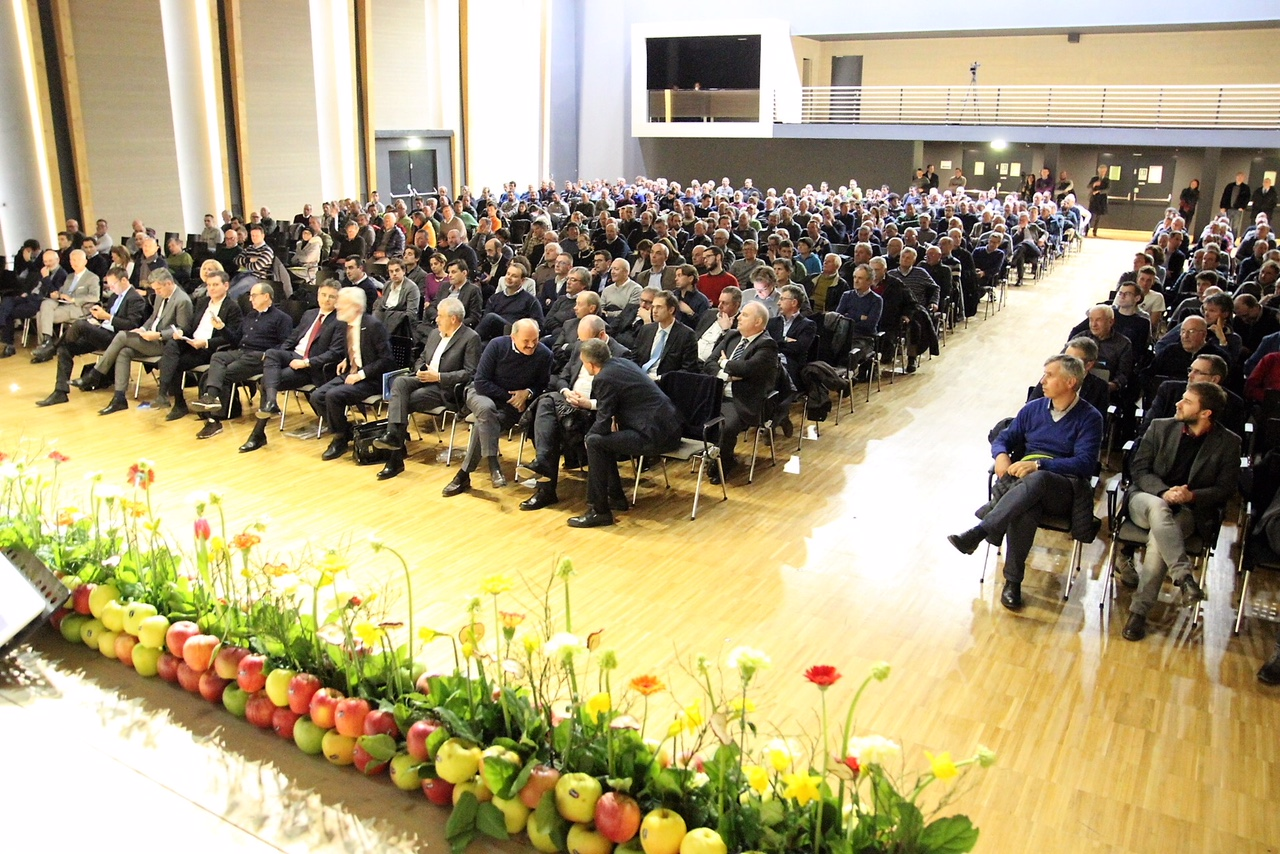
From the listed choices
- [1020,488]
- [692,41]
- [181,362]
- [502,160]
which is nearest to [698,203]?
[502,160]

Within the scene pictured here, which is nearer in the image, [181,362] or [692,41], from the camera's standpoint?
[181,362]

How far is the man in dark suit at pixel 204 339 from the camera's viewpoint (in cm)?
812

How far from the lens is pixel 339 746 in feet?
10.3

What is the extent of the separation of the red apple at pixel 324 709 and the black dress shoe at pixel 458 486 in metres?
3.31

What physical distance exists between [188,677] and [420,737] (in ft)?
3.57

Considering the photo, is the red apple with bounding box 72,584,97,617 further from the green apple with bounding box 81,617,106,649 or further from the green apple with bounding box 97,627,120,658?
the green apple with bounding box 97,627,120,658

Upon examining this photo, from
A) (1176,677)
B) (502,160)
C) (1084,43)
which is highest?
(1084,43)

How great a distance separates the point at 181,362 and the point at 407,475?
2.58 metres

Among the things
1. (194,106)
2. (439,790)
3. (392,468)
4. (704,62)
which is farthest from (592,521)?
(704,62)

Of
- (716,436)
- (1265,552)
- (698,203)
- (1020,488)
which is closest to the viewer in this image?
(1265,552)

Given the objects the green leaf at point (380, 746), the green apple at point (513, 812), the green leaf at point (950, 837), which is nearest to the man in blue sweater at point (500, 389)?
the green leaf at point (380, 746)

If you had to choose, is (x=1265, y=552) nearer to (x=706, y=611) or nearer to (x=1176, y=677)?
(x=1176, y=677)

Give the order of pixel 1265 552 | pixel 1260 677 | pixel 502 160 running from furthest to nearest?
pixel 502 160, pixel 1265 552, pixel 1260 677

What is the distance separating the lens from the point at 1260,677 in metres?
4.33
